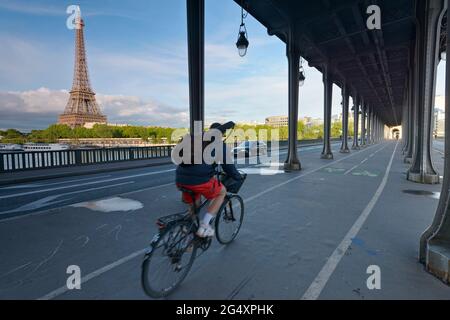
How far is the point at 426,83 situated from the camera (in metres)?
9.65

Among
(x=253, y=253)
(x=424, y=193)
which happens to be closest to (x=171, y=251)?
(x=253, y=253)

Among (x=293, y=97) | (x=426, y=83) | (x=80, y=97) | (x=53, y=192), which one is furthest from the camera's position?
(x=80, y=97)

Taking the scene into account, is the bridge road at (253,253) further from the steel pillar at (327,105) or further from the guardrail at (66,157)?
the steel pillar at (327,105)

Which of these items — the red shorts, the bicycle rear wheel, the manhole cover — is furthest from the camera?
the manhole cover

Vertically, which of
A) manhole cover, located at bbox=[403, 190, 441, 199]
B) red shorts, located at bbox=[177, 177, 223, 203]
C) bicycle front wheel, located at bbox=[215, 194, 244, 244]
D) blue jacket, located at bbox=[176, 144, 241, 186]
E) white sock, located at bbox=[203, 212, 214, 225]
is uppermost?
blue jacket, located at bbox=[176, 144, 241, 186]

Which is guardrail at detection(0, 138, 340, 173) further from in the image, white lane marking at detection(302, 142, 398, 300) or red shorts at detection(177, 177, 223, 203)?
white lane marking at detection(302, 142, 398, 300)

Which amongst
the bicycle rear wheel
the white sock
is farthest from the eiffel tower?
the bicycle rear wheel

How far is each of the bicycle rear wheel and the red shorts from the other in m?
0.38

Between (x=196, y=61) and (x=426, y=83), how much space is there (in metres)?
8.70

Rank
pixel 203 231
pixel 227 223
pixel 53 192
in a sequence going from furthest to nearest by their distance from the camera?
pixel 53 192 < pixel 227 223 < pixel 203 231

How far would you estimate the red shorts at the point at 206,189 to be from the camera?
3285mm

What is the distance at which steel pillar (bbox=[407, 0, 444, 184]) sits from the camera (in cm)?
908

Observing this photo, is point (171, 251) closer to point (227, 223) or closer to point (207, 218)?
point (207, 218)

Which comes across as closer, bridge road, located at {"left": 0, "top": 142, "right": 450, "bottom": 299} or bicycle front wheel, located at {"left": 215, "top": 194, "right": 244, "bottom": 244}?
bridge road, located at {"left": 0, "top": 142, "right": 450, "bottom": 299}
